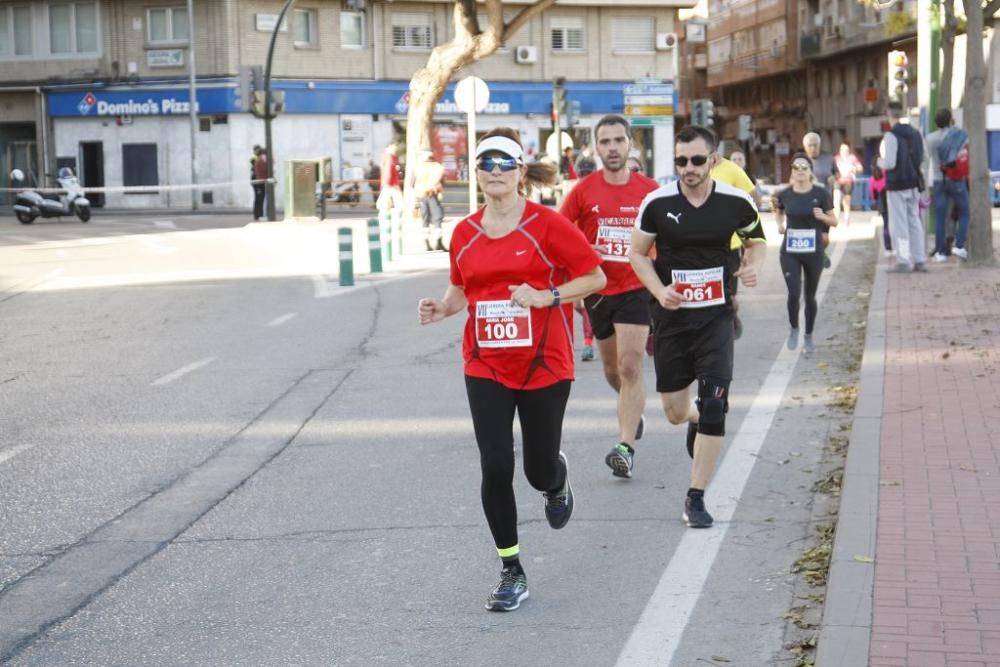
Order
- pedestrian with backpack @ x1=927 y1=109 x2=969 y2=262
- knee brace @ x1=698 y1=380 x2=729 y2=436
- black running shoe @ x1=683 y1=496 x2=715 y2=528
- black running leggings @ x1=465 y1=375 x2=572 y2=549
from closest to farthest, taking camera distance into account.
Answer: black running leggings @ x1=465 y1=375 x2=572 y2=549, black running shoe @ x1=683 y1=496 x2=715 y2=528, knee brace @ x1=698 y1=380 x2=729 y2=436, pedestrian with backpack @ x1=927 y1=109 x2=969 y2=262

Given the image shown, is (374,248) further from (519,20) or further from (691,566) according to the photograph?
(691,566)

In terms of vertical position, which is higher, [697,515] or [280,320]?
[280,320]

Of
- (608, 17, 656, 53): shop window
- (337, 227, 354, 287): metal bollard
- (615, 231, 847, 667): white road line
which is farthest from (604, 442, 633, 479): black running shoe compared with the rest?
(608, 17, 656, 53): shop window

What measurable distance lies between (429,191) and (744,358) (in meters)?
14.9

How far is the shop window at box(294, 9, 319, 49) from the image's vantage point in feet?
187

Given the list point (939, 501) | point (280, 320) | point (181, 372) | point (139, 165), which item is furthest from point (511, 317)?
point (139, 165)

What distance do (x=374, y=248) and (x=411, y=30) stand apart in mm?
37459

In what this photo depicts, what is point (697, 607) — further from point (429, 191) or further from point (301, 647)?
point (429, 191)

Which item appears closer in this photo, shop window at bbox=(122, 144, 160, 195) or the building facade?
the building facade

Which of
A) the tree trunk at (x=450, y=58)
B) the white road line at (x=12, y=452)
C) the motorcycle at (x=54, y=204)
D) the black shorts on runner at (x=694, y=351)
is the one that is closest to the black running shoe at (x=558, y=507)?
the black shorts on runner at (x=694, y=351)

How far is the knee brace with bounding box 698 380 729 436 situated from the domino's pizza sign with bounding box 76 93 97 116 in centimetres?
5169

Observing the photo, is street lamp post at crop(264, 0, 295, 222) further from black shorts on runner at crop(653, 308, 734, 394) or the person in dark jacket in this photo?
black shorts on runner at crop(653, 308, 734, 394)

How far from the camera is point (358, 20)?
2304 inches

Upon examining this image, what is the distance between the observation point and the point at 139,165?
186ft
